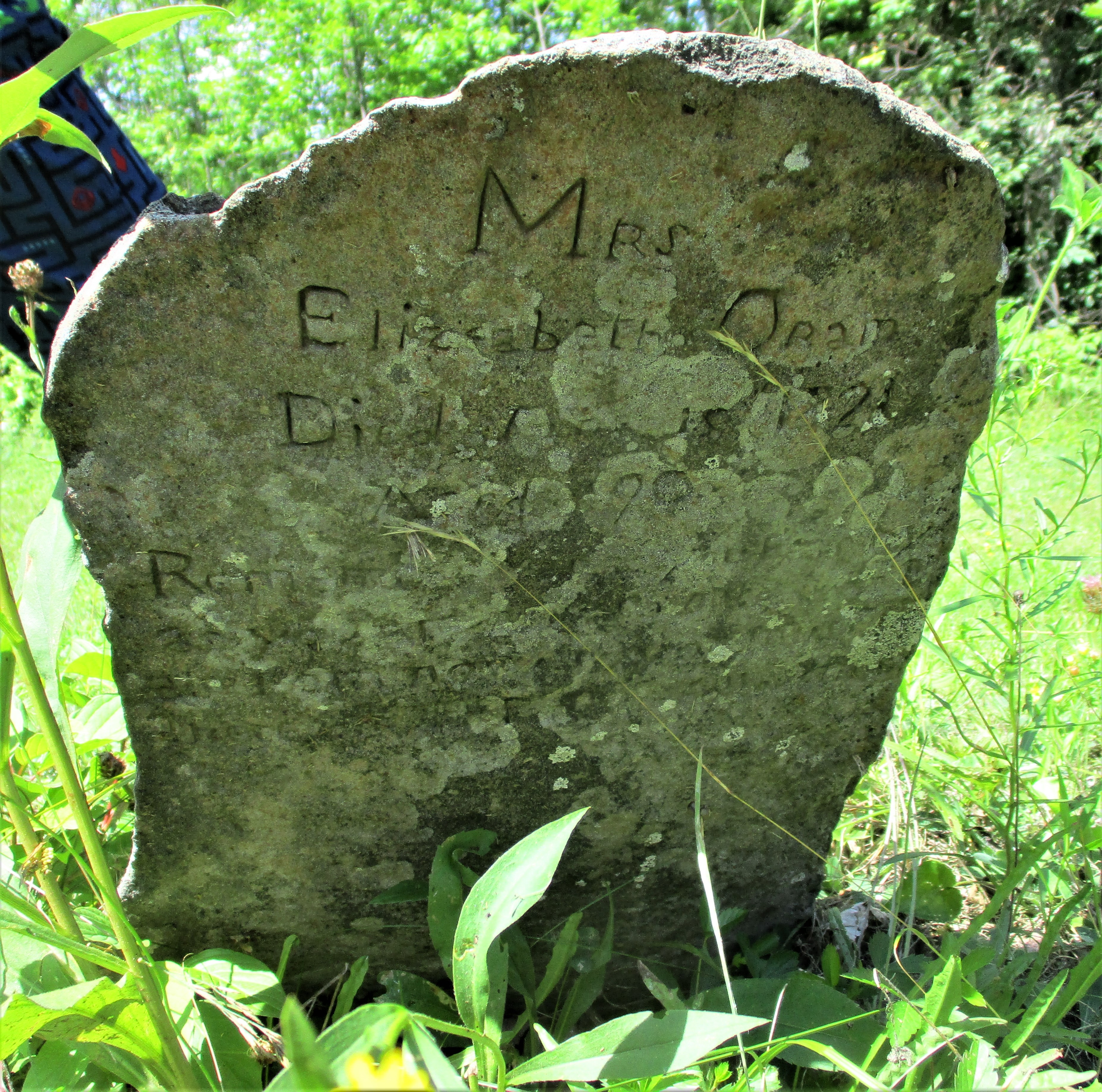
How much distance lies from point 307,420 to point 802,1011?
1.13 metres

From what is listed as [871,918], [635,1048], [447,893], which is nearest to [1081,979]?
[871,918]

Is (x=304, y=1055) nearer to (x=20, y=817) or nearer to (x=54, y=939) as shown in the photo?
(x=54, y=939)

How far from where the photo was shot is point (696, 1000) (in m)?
1.33

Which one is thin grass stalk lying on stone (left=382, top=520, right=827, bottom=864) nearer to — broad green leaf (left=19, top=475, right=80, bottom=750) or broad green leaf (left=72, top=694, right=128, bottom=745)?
broad green leaf (left=19, top=475, right=80, bottom=750)

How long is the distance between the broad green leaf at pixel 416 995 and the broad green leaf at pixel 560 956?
0.15 meters

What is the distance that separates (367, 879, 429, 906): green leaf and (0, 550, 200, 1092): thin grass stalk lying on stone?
35cm

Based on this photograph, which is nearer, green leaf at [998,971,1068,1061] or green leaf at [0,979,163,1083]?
green leaf at [0,979,163,1083]

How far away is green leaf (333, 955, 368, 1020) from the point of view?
1354mm

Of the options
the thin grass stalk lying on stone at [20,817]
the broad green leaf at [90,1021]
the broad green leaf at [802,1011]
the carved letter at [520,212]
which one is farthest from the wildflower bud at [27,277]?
the broad green leaf at [802,1011]

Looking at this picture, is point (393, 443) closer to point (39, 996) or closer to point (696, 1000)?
point (39, 996)

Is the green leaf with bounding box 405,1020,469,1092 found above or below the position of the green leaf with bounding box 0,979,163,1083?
above

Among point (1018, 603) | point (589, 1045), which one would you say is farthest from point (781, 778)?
point (589, 1045)

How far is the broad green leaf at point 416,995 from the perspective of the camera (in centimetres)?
136

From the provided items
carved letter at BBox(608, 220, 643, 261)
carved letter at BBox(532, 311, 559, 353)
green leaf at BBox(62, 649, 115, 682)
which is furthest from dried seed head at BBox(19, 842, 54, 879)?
carved letter at BBox(608, 220, 643, 261)
